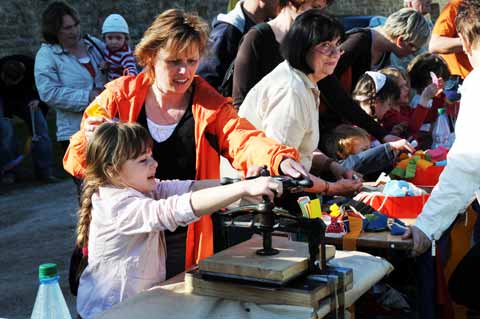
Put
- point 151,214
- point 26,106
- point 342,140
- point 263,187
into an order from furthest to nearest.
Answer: point 26,106, point 342,140, point 151,214, point 263,187

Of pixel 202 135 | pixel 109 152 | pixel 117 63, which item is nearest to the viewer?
pixel 109 152

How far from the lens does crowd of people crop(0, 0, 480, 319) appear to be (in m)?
2.54

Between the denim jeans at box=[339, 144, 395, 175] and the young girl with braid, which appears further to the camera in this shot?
the denim jeans at box=[339, 144, 395, 175]

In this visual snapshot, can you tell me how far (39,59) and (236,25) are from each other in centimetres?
182

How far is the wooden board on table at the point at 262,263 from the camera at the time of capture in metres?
2.22

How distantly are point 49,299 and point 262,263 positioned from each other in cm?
61

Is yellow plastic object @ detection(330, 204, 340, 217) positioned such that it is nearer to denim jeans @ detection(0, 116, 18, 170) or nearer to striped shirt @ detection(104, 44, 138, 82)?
striped shirt @ detection(104, 44, 138, 82)

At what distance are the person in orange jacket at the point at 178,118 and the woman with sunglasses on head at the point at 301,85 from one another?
1.87 ft

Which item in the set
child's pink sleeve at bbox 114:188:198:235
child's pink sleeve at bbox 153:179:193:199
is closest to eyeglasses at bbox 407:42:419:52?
child's pink sleeve at bbox 153:179:193:199

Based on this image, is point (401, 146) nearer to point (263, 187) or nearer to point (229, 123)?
point (229, 123)

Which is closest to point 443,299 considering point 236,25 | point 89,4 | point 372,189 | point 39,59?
point 372,189

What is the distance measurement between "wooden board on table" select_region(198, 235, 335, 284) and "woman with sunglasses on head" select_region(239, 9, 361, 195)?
3.40 feet

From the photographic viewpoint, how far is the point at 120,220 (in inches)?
98.2

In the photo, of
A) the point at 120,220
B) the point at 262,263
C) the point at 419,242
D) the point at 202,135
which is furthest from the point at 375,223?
the point at 120,220
